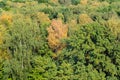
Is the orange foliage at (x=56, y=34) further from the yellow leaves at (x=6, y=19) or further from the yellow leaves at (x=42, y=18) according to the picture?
the yellow leaves at (x=6, y=19)

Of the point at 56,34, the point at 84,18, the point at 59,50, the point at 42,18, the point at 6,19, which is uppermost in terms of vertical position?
the point at 84,18

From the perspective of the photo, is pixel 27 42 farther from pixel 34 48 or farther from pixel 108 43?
pixel 108 43

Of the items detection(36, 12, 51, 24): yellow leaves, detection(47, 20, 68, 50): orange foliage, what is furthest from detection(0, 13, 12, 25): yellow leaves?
detection(47, 20, 68, 50): orange foliage

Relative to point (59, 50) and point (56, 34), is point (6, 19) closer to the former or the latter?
point (56, 34)

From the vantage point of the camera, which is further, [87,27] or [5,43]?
[5,43]

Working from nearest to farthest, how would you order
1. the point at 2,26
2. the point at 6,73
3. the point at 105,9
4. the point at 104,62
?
the point at 104,62, the point at 6,73, the point at 2,26, the point at 105,9

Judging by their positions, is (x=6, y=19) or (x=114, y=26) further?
(x=6, y=19)


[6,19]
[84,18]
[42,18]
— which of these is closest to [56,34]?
[42,18]

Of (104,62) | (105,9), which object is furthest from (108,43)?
(105,9)

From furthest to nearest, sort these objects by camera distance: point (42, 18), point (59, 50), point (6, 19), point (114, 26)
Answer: point (42, 18) → point (6, 19) → point (59, 50) → point (114, 26)
